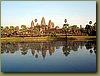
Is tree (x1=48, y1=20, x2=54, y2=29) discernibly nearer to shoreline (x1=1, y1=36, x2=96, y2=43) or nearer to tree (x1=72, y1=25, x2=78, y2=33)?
shoreline (x1=1, y1=36, x2=96, y2=43)

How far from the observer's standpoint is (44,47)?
3225 millimetres

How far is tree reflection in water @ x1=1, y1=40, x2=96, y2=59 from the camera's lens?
3.21m

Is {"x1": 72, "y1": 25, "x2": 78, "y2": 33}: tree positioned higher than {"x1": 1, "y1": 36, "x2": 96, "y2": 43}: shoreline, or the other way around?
{"x1": 72, "y1": 25, "x2": 78, "y2": 33}: tree

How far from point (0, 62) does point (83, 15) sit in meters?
1.08

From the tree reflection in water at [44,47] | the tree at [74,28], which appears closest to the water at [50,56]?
the tree reflection in water at [44,47]

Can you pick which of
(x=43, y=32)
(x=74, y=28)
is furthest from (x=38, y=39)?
(x=74, y=28)

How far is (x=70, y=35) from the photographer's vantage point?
326 centimetres

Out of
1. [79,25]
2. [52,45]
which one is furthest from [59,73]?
[79,25]

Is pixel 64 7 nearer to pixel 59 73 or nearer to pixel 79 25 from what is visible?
pixel 79 25

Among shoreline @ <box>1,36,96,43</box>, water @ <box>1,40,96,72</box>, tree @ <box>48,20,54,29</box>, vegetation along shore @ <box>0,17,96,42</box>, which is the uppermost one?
tree @ <box>48,20,54,29</box>

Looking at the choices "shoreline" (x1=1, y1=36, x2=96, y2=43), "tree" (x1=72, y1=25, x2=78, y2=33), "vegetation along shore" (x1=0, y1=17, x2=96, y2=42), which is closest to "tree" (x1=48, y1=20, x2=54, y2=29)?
"vegetation along shore" (x1=0, y1=17, x2=96, y2=42)

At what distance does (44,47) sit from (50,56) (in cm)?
12

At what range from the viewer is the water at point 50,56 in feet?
10.5

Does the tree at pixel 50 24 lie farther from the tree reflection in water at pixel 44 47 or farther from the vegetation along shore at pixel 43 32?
the tree reflection in water at pixel 44 47
